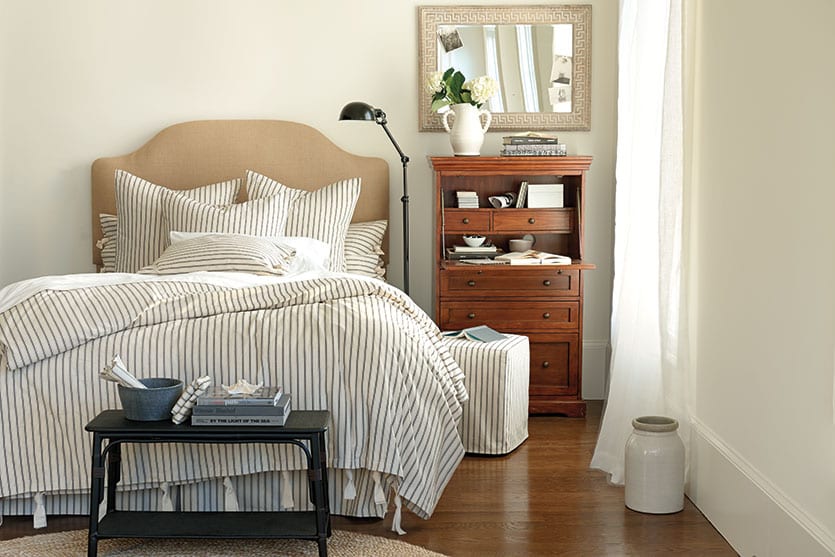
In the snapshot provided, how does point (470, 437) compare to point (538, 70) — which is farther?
point (538, 70)

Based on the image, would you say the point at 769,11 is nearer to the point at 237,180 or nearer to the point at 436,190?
the point at 436,190

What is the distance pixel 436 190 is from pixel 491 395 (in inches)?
47.5

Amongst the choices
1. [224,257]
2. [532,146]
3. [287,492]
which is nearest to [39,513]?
[287,492]

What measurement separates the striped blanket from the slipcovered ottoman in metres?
0.91

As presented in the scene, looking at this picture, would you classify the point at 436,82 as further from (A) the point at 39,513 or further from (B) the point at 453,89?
(A) the point at 39,513

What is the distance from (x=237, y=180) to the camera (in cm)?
497

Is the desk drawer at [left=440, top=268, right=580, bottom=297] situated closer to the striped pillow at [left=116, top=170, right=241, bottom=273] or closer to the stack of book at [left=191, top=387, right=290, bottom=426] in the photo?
the striped pillow at [left=116, top=170, right=241, bottom=273]

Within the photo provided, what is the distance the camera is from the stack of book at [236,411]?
8.98ft

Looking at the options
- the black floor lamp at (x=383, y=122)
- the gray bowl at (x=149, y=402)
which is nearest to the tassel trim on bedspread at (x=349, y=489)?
the gray bowl at (x=149, y=402)

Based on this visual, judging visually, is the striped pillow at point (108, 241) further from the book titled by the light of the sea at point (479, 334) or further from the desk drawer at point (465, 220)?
the book titled by the light of the sea at point (479, 334)

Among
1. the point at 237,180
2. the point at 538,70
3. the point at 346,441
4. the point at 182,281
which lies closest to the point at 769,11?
the point at 346,441

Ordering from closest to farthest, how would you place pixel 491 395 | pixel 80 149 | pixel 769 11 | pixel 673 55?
pixel 769 11 < pixel 673 55 < pixel 491 395 < pixel 80 149

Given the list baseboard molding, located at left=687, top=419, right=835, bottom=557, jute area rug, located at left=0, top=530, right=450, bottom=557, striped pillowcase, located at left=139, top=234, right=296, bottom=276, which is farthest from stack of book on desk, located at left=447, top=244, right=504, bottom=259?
jute area rug, located at left=0, top=530, right=450, bottom=557

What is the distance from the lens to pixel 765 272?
274cm
